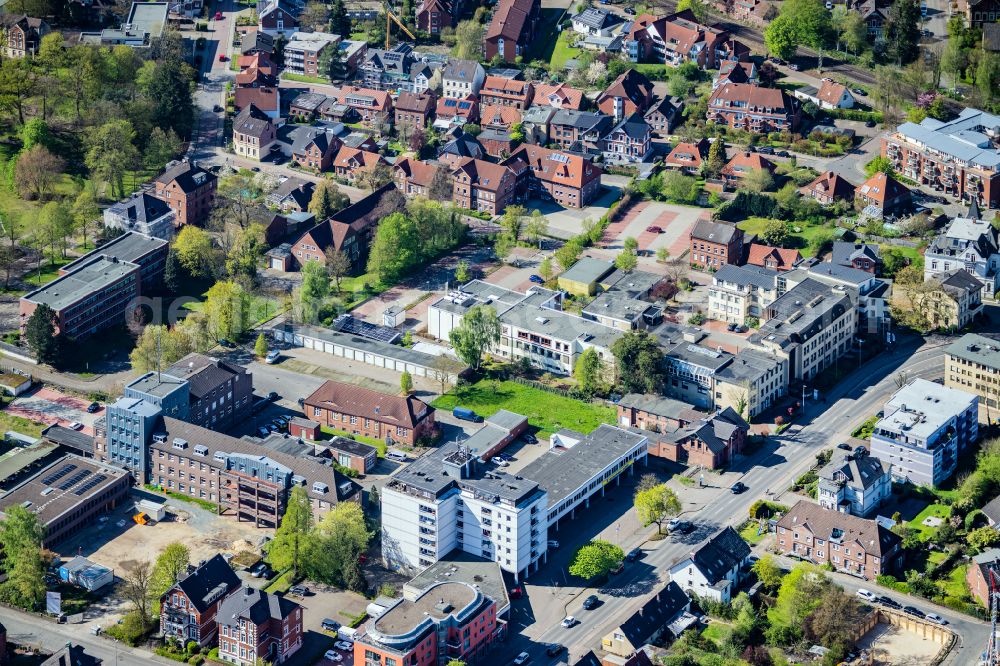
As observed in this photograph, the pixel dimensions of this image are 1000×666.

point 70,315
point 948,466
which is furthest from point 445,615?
point 70,315

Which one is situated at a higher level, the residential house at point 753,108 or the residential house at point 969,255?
the residential house at point 753,108

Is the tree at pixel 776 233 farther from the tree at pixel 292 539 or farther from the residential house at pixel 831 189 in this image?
the tree at pixel 292 539

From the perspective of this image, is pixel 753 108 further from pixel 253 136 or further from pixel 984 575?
pixel 984 575

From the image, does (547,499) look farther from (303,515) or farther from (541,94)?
(541,94)

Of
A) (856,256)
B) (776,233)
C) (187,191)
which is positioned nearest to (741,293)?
(856,256)

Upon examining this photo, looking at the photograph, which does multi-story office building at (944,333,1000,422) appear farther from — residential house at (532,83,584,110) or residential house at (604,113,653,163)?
residential house at (532,83,584,110)

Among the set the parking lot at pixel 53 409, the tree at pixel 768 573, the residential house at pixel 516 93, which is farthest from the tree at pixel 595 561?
the residential house at pixel 516 93
